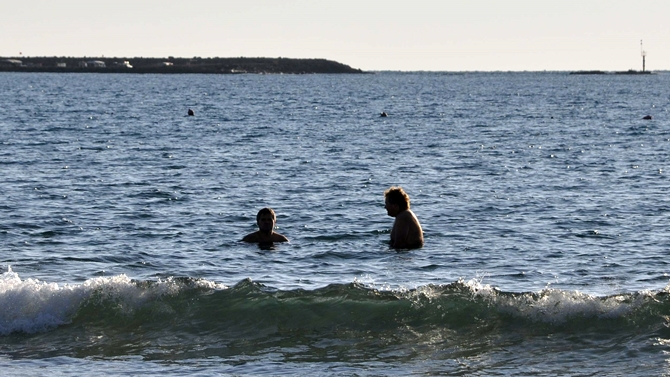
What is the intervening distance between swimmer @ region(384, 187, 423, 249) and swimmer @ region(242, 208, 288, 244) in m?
2.39

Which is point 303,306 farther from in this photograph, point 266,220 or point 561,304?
point 266,220

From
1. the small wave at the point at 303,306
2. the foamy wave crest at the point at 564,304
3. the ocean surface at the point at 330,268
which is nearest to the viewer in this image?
the ocean surface at the point at 330,268

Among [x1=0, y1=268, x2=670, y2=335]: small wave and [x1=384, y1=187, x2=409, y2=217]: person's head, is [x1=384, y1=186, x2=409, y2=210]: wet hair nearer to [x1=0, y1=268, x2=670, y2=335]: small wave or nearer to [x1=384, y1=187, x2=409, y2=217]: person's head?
[x1=384, y1=187, x2=409, y2=217]: person's head

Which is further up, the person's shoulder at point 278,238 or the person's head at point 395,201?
the person's head at point 395,201

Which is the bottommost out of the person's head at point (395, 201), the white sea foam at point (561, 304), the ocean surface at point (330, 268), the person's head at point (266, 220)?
the ocean surface at point (330, 268)

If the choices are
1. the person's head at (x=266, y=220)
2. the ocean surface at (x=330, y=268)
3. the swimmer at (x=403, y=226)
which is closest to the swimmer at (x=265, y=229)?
the person's head at (x=266, y=220)

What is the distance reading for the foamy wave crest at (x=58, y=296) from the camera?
1434 centimetres

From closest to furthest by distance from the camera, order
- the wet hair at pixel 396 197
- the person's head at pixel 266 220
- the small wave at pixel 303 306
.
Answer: the small wave at pixel 303 306
the wet hair at pixel 396 197
the person's head at pixel 266 220

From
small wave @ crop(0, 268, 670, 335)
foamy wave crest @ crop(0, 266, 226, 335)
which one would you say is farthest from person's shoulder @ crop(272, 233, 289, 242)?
small wave @ crop(0, 268, 670, 335)

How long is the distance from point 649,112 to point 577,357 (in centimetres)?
7974

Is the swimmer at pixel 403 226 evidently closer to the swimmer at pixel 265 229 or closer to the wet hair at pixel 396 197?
the wet hair at pixel 396 197

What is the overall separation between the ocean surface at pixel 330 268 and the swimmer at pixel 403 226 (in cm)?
35

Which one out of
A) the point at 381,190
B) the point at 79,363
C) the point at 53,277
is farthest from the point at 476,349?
the point at 381,190

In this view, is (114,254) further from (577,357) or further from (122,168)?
(122,168)
